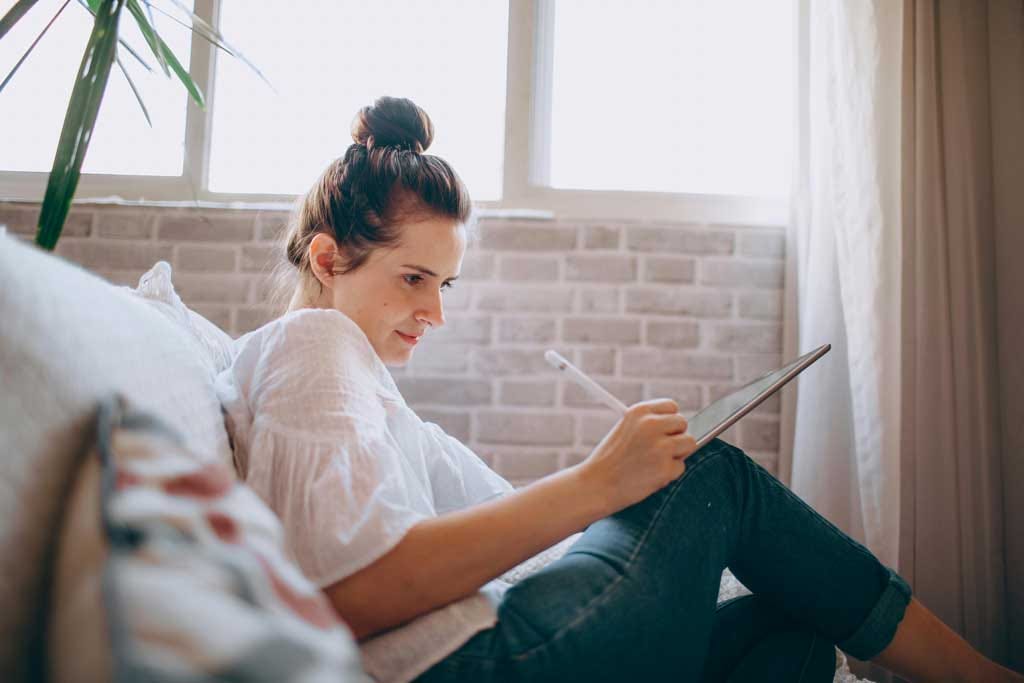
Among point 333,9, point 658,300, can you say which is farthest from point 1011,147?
point 333,9

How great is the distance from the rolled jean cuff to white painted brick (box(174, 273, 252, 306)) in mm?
1451

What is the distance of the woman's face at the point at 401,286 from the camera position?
40.4 inches

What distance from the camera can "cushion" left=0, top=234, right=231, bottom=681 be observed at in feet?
1.19

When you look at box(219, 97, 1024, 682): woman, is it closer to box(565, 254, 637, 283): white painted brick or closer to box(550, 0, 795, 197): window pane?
box(565, 254, 637, 283): white painted brick

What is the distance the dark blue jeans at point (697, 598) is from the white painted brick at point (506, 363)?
0.87 meters

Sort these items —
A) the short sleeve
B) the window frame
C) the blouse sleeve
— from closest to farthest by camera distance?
the blouse sleeve < the short sleeve < the window frame

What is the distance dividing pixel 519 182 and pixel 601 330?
0.44m

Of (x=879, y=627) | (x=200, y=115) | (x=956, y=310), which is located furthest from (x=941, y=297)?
(x=200, y=115)

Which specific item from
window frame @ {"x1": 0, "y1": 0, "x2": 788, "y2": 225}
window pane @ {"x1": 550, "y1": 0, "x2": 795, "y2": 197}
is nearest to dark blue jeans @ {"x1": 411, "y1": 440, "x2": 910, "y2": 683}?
window frame @ {"x1": 0, "y1": 0, "x2": 788, "y2": 225}

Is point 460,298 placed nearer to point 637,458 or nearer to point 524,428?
point 524,428

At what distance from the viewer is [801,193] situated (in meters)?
1.70

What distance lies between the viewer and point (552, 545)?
0.69m

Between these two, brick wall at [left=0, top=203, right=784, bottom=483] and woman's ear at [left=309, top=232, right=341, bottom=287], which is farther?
brick wall at [left=0, top=203, right=784, bottom=483]

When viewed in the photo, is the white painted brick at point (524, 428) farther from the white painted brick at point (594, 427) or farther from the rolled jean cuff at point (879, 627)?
the rolled jean cuff at point (879, 627)
